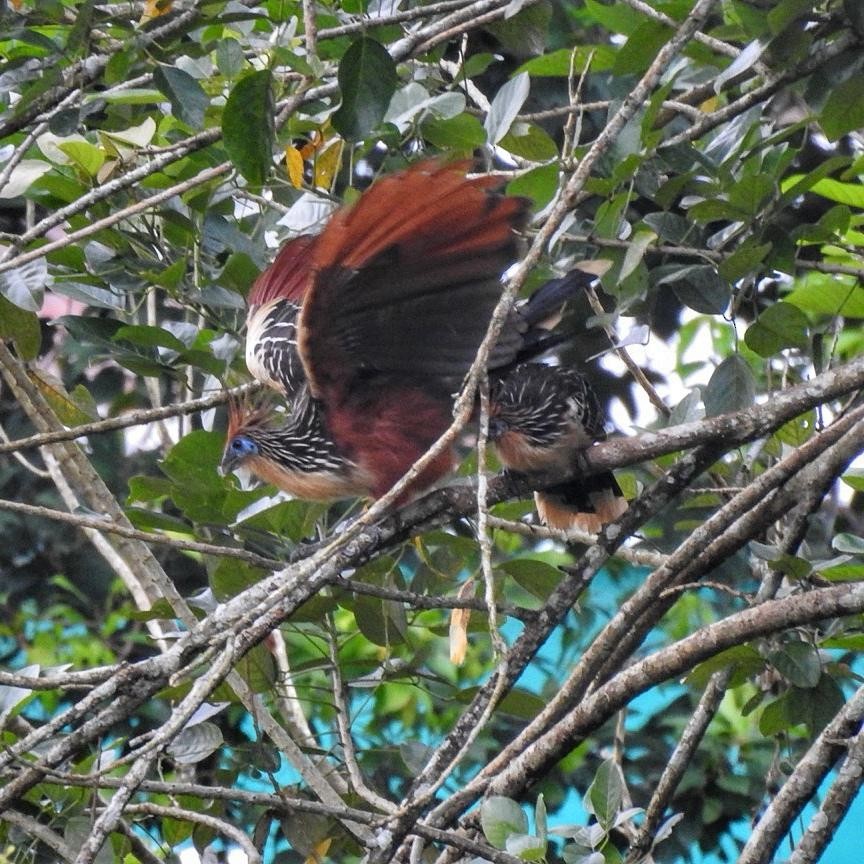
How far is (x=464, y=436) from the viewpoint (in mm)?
3324

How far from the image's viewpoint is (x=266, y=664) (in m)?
2.91

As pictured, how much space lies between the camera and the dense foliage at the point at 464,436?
227 centimetres

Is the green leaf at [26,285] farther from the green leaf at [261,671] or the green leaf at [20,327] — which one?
the green leaf at [261,671]

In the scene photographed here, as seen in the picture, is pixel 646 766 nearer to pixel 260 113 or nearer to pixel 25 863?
pixel 25 863

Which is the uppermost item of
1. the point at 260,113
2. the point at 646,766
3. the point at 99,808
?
the point at 260,113

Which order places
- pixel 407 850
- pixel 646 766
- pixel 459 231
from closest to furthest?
pixel 407 850 < pixel 459 231 < pixel 646 766

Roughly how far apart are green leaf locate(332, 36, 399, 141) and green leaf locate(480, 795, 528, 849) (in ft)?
3.87

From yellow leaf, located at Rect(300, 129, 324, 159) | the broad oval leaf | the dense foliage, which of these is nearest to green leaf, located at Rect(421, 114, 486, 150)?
the dense foliage

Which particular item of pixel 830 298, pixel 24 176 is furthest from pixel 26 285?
pixel 830 298

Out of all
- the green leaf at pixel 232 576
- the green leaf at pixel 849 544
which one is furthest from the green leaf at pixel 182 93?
the green leaf at pixel 849 544

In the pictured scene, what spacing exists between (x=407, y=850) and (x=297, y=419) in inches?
58.3

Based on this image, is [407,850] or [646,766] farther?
[646,766]

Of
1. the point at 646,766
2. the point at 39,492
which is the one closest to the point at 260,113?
the point at 646,766

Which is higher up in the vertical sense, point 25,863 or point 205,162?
point 205,162
